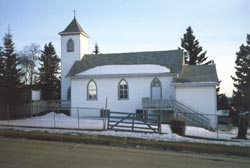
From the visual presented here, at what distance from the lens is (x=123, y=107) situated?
116 ft

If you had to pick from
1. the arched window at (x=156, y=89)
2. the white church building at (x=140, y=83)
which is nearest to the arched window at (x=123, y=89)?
the white church building at (x=140, y=83)

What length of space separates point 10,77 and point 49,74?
914 inches

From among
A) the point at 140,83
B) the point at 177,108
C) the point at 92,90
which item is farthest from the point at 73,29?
the point at 177,108

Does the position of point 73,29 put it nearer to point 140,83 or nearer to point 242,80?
point 140,83

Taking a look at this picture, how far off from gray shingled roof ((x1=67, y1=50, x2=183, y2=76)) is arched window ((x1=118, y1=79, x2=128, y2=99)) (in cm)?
376

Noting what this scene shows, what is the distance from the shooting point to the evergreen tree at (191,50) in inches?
2363

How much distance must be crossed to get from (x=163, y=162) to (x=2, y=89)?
25099 millimetres

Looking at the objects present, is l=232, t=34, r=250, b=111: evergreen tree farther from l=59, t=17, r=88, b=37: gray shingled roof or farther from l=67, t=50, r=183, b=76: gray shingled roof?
l=59, t=17, r=88, b=37: gray shingled roof

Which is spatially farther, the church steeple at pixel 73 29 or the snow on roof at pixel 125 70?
the church steeple at pixel 73 29

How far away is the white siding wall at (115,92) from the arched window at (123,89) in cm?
34

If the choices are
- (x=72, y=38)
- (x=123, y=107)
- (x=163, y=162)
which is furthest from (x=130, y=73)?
(x=163, y=162)

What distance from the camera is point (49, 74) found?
186 feet

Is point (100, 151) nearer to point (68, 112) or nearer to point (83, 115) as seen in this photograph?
point (83, 115)

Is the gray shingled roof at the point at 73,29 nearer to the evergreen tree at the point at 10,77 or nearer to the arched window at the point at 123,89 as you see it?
the evergreen tree at the point at 10,77
